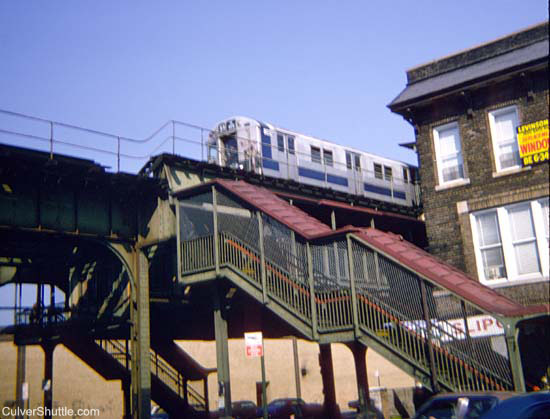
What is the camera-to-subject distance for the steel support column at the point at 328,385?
23406 mm

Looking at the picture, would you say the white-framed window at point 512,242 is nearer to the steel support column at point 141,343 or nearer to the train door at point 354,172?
the steel support column at point 141,343

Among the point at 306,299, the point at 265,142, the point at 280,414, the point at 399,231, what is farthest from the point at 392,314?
the point at 280,414

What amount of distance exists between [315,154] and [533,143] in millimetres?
12967

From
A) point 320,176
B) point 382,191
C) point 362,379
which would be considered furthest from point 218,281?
point 382,191

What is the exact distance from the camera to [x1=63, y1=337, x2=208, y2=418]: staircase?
24.4 metres

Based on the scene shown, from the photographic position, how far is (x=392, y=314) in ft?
49.1

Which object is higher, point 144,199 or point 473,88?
point 473,88

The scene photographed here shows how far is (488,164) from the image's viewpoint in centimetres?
2183

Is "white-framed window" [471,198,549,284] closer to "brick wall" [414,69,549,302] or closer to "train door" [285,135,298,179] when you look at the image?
"brick wall" [414,69,549,302]

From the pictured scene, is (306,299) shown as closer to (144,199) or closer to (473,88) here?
(144,199)

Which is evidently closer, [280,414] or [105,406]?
[280,414]

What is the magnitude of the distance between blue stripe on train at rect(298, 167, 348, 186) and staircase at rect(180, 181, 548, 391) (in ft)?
37.8

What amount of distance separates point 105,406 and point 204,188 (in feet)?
82.6

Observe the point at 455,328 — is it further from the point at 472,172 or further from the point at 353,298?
the point at 472,172
